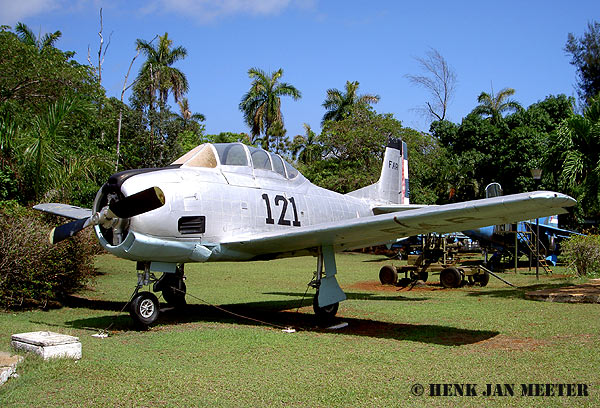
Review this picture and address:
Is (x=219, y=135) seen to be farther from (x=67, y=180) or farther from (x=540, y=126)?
(x=67, y=180)

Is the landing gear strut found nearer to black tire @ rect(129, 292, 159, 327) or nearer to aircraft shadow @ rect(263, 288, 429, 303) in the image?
black tire @ rect(129, 292, 159, 327)

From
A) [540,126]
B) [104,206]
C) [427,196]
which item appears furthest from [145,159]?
[540,126]

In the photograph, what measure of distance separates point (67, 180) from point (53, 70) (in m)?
7.88

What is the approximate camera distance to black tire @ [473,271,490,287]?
15.9 m

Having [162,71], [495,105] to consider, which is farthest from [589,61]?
[162,71]

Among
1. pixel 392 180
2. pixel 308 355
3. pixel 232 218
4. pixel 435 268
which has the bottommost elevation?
pixel 308 355

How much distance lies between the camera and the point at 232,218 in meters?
9.05

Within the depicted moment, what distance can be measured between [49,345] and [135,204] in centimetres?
251

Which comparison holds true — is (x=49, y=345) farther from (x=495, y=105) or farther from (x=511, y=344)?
(x=495, y=105)

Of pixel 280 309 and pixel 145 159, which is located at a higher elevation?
pixel 145 159

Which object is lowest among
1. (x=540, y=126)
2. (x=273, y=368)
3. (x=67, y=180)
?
(x=273, y=368)

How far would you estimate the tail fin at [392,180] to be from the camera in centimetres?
1445

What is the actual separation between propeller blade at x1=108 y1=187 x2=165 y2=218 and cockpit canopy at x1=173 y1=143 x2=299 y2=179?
4.03 ft

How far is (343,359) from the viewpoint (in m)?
6.43
